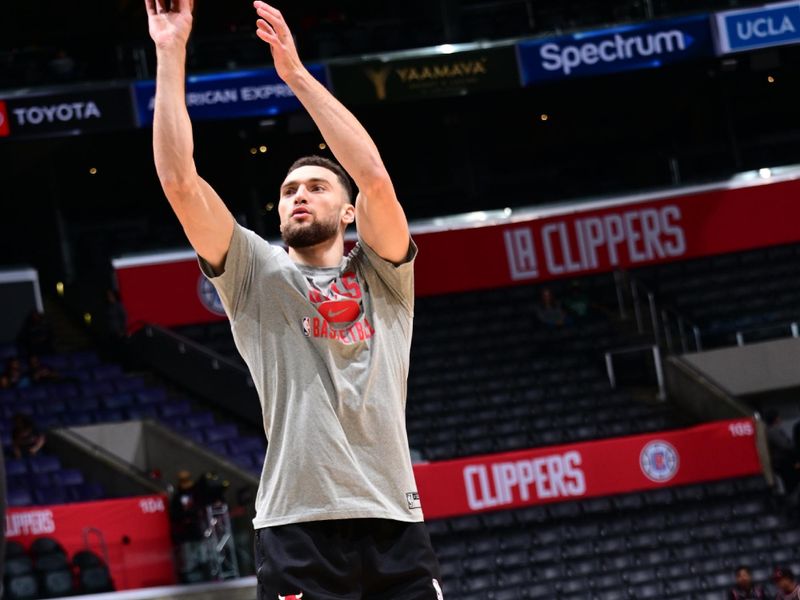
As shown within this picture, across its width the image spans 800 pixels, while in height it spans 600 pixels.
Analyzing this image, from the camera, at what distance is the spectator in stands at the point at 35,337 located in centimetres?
1788

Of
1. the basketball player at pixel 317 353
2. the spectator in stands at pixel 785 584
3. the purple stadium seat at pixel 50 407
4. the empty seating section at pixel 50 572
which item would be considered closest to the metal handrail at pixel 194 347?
the purple stadium seat at pixel 50 407

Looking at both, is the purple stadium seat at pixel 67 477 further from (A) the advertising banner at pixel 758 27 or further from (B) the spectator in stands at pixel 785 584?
(A) the advertising banner at pixel 758 27

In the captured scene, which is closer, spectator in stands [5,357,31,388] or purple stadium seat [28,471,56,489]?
purple stadium seat [28,471,56,489]

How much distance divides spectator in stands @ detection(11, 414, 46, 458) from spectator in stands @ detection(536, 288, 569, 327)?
748cm

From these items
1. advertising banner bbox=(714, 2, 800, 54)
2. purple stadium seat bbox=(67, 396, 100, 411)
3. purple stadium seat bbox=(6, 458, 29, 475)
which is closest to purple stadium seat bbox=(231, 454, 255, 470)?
purple stadium seat bbox=(67, 396, 100, 411)

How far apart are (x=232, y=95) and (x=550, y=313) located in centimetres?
543

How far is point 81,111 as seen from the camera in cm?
1872

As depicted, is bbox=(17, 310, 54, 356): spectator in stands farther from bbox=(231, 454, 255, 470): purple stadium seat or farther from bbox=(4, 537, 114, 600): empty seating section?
bbox=(4, 537, 114, 600): empty seating section

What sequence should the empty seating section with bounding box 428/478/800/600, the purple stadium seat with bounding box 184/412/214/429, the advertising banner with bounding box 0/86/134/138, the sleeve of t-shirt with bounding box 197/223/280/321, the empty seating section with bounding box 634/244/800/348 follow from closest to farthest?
the sleeve of t-shirt with bounding box 197/223/280/321 < the empty seating section with bounding box 428/478/800/600 < the purple stadium seat with bounding box 184/412/214/429 < the advertising banner with bounding box 0/86/134/138 < the empty seating section with bounding box 634/244/800/348

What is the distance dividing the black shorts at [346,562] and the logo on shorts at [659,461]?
13645 millimetres

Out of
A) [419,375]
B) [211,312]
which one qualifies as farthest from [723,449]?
[211,312]

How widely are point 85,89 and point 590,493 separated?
8.67 m

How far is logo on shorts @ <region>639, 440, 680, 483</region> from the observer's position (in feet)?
53.5

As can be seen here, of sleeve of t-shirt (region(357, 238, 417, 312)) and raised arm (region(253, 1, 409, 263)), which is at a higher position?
raised arm (region(253, 1, 409, 263))
